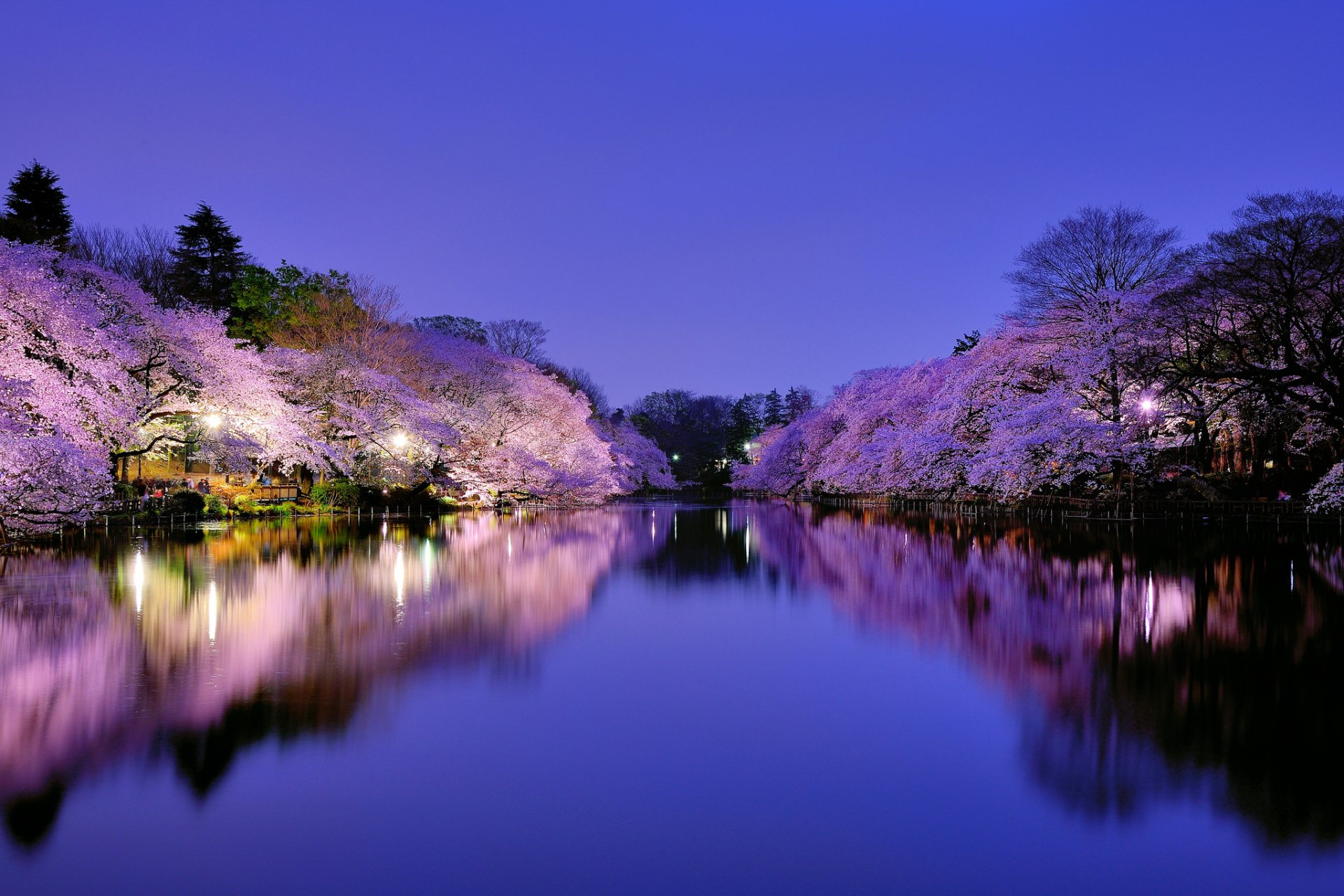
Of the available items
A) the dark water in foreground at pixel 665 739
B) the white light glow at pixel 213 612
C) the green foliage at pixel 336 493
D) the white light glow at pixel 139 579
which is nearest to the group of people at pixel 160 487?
the green foliage at pixel 336 493

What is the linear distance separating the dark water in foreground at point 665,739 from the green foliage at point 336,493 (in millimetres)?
23245

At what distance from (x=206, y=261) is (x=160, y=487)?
29257 mm

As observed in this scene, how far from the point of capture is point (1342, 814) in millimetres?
5441

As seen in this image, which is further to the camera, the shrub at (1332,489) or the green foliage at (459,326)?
the green foliage at (459,326)

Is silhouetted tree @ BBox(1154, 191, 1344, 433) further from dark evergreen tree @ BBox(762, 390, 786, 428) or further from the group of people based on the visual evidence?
dark evergreen tree @ BBox(762, 390, 786, 428)

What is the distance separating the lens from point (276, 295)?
43938 mm

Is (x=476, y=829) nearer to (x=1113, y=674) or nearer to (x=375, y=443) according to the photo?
(x=1113, y=674)

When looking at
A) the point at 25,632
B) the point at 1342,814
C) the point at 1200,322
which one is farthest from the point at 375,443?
the point at 1342,814

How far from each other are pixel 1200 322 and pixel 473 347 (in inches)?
1367

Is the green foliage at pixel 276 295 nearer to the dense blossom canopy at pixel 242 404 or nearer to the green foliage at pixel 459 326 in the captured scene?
the dense blossom canopy at pixel 242 404

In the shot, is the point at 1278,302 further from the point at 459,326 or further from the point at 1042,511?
the point at 459,326

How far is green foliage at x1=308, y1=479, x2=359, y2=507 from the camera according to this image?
3825 cm

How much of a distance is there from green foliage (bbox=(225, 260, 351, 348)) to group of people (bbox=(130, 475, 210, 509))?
7.22 metres

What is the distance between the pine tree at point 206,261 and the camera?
194ft
